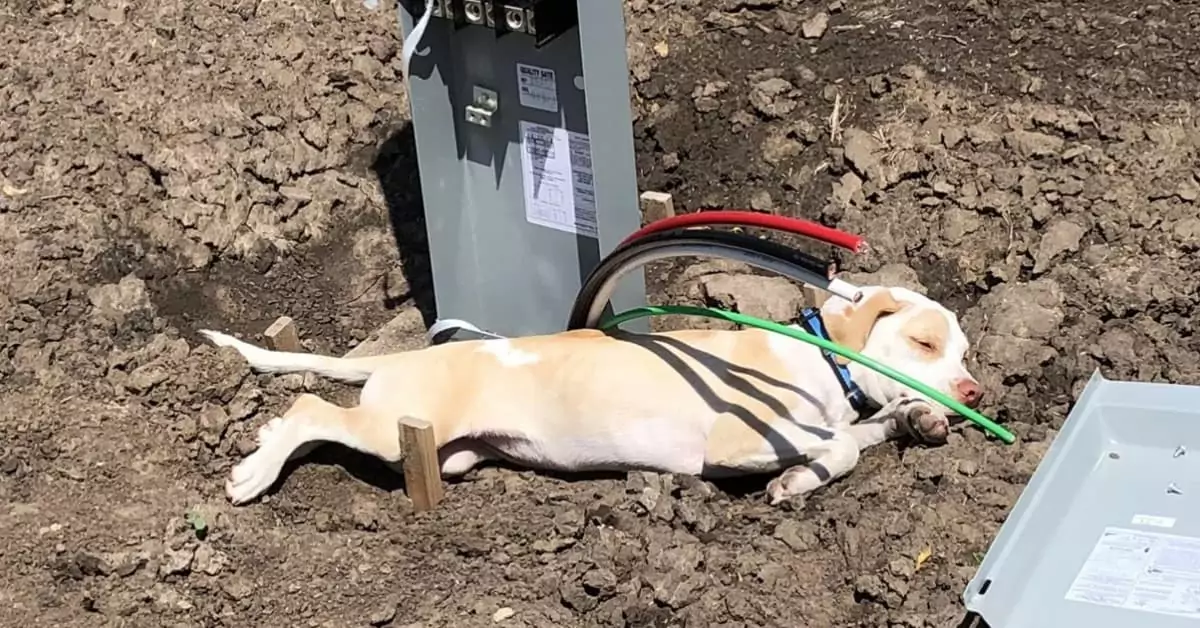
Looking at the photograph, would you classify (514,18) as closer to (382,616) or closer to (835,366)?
(835,366)

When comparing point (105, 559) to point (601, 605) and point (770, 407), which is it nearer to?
point (601, 605)

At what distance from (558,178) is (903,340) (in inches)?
44.4

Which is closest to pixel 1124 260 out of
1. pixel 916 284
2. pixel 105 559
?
pixel 916 284

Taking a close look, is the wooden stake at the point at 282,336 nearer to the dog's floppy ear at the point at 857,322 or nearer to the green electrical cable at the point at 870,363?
the green electrical cable at the point at 870,363

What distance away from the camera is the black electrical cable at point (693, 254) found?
3.65 m

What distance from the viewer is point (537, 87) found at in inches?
179

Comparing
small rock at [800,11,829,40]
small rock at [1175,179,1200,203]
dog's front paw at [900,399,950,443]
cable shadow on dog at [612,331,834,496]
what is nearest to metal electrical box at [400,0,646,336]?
cable shadow on dog at [612,331,834,496]

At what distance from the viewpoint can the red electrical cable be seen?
11.9 ft

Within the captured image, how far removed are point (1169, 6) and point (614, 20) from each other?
2.56 m

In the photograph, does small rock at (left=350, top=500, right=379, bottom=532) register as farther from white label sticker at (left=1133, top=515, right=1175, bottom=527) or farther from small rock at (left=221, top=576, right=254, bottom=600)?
white label sticker at (left=1133, top=515, right=1175, bottom=527)

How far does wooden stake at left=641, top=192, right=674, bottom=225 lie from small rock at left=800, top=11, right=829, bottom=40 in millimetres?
1212

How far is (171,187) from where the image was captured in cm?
540

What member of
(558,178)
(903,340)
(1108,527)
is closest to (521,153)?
(558,178)

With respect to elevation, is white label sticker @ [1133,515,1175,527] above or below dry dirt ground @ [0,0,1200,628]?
above
